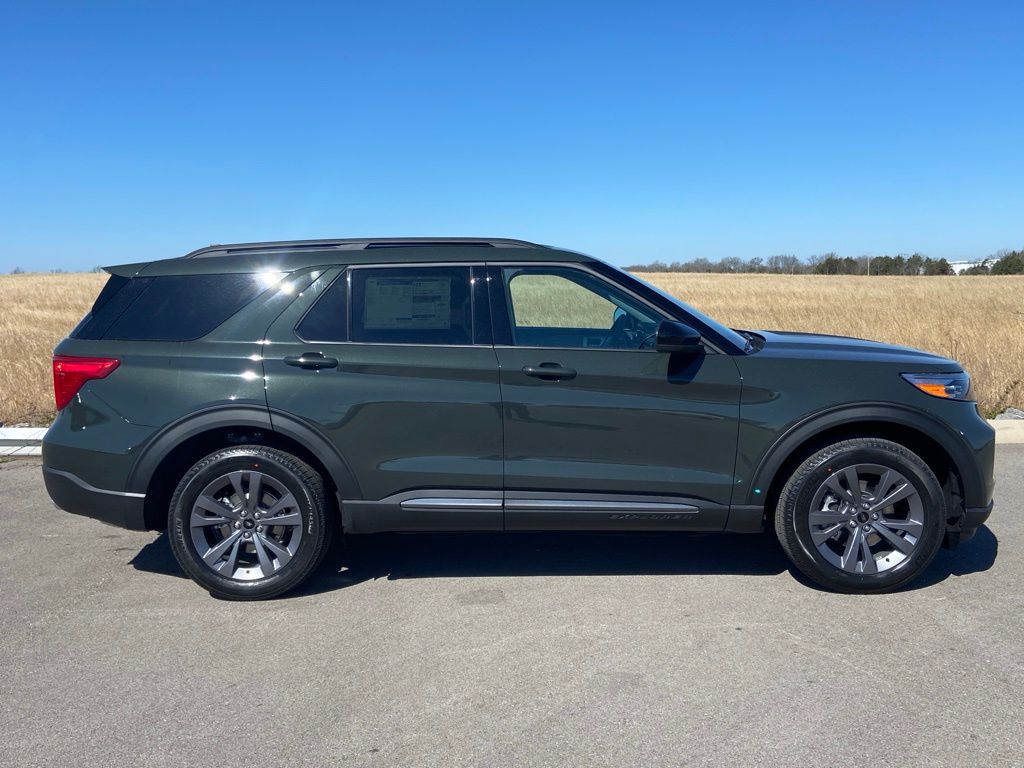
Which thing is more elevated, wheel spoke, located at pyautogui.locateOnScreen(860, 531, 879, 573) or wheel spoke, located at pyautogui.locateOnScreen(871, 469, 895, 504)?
wheel spoke, located at pyautogui.locateOnScreen(871, 469, 895, 504)

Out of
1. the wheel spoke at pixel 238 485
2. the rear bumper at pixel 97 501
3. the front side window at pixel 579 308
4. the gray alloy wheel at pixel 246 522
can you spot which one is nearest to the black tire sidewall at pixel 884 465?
the front side window at pixel 579 308

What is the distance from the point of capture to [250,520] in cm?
427

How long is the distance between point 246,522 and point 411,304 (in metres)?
1.37

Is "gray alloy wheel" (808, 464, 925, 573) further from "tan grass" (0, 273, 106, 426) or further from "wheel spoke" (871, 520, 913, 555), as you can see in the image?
"tan grass" (0, 273, 106, 426)

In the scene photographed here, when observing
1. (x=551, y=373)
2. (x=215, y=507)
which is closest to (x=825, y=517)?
(x=551, y=373)

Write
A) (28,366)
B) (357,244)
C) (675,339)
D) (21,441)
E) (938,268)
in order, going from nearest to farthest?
(675,339), (357,244), (21,441), (28,366), (938,268)

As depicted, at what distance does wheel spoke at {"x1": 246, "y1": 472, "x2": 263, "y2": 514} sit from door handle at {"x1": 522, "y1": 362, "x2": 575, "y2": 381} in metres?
1.42

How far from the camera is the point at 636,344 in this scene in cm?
430

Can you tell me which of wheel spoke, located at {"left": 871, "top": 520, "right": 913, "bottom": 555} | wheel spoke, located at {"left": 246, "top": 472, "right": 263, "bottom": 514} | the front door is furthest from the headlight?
wheel spoke, located at {"left": 246, "top": 472, "right": 263, "bottom": 514}

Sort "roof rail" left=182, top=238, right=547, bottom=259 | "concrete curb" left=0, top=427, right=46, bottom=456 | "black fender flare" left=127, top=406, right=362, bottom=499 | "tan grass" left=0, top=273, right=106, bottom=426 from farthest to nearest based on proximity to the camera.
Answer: "tan grass" left=0, top=273, right=106, bottom=426 → "concrete curb" left=0, top=427, right=46, bottom=456 → "roof rail" left=182, top=238, right=547, bottom=259 → "black fender flare" left=127, top=406, right=362, bottom=499

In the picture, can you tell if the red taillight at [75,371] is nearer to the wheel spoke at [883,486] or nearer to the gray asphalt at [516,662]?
the gray asphalt at [516,662]

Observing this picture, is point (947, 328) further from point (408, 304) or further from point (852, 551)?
point (408, 304)

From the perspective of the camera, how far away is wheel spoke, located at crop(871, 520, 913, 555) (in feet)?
13.8

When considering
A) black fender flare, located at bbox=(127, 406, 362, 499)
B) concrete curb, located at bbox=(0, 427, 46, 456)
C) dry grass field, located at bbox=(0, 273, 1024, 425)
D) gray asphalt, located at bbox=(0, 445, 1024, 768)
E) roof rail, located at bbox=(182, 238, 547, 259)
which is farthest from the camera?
dry grass field, located at bbox=(0, 273, 1024, 425)
